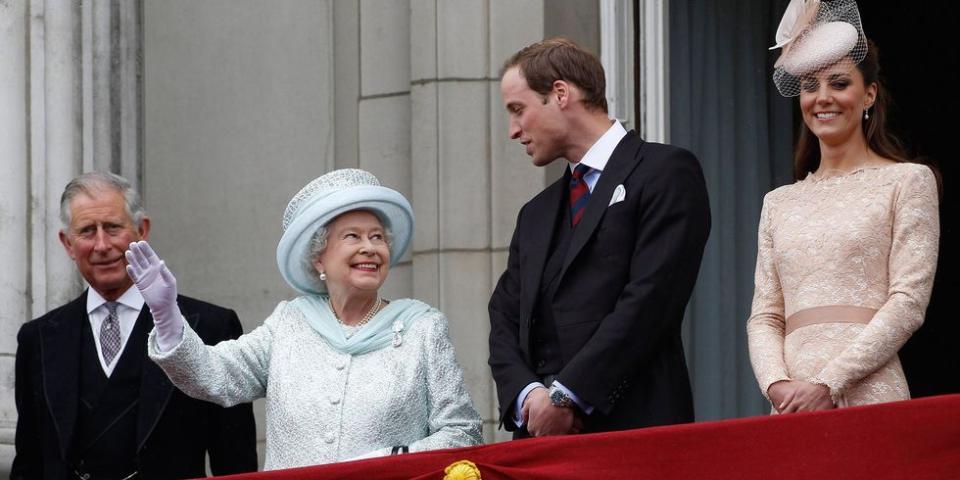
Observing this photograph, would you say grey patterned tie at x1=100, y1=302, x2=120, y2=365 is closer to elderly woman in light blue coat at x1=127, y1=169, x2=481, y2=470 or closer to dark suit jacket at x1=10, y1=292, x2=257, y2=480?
dark suit jacket at x1=10, y1=292, x2=257, y2=480

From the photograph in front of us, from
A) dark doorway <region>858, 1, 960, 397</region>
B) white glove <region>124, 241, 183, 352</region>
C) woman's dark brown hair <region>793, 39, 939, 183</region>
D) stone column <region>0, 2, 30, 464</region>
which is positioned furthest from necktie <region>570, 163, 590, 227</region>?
dark doorway <region>858, 1, 960, 397</region>

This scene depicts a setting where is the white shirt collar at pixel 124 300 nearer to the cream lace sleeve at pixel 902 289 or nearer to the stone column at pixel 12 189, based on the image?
the stone column at pixel 12 189

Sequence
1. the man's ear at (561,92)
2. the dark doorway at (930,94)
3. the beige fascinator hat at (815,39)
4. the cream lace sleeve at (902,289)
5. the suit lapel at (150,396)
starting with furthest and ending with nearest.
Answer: the dark doorway at (930,94) → the suit lapel at (150,396) → the man's ear at (561,92) → the beige fascinator hat at (815,39) → the cream lace sleeve at (902,289)

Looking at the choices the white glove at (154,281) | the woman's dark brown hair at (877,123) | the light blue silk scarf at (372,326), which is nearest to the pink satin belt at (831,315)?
the woman's dark brown hair at (877,123)

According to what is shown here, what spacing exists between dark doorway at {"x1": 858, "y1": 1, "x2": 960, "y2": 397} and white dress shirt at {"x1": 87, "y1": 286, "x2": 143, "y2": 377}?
4.11 meters

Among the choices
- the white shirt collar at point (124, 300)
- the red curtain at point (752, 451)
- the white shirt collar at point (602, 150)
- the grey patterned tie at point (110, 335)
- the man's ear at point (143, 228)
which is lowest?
the red curtain at point (752, 451)

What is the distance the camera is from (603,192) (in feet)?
18.2

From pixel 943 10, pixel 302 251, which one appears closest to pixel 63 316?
pixel 302 251

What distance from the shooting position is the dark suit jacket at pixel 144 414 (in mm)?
5973

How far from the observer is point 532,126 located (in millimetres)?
5691

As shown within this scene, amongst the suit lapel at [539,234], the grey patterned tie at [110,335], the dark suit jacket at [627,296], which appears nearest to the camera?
the dark suit jacket at [627,296]

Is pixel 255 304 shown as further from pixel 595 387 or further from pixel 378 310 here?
pixel 595 387

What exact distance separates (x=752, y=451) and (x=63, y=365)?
228 cm

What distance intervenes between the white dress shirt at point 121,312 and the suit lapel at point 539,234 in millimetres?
1231
